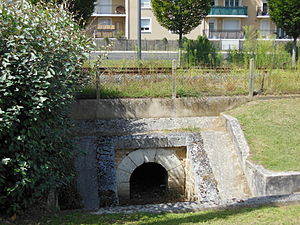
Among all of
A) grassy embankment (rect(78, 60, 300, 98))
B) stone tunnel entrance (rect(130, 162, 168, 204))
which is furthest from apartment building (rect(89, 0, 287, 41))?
stone tunnel entrance (rect(130, 162, 168, 204))

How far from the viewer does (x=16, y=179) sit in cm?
522

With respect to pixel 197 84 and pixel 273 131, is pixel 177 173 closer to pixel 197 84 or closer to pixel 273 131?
pixel 273 131

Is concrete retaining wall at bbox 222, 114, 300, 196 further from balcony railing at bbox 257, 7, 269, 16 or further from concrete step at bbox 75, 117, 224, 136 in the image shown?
balcony railing at bbox 257, 7, 269, 16

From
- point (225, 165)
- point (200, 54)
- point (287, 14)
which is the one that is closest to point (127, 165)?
point (225, 165)

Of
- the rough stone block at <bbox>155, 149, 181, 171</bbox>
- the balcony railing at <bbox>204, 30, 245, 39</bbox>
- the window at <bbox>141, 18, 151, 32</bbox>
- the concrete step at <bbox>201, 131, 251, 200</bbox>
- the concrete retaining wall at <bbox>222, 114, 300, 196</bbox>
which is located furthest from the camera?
the balcony railing at <bbox>204, 30, 245, 39</bbox>

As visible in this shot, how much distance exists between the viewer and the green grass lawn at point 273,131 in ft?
25.4

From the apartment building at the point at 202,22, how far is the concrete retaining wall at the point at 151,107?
86.6 feet

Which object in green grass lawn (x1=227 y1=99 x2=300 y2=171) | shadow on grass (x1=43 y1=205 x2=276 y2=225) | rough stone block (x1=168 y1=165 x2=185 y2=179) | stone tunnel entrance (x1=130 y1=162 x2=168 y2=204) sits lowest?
stone tunnel entrance (x1=130 y1=162 x2=168 y2=204)

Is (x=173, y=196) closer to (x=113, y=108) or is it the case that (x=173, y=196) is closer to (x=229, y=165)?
(x=229, y=165)

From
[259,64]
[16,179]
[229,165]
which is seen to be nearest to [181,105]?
[229,165]

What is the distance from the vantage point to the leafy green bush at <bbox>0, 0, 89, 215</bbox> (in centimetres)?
482

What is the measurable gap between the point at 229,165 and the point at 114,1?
107ft

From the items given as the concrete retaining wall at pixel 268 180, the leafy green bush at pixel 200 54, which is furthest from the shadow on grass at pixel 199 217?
the leafy green bush at pixel 200 54

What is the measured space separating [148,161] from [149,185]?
5.53 feet
